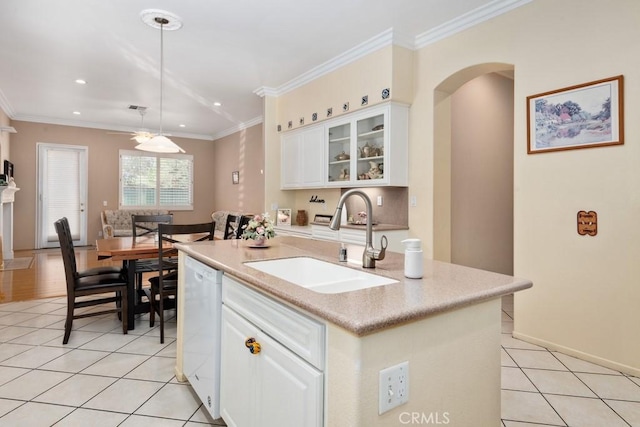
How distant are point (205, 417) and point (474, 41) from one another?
3534 mm

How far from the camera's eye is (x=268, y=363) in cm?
134

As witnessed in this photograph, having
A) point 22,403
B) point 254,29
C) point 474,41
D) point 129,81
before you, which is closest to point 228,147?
point 129,81

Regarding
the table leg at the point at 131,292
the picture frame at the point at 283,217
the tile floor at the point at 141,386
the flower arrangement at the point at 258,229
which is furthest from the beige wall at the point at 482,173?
the table leg at the point at 131,292

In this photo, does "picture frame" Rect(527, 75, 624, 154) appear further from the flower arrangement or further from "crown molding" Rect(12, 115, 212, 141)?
"crown molding" Rect(12, 115, 212, 141)

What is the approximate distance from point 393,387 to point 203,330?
1.23 m

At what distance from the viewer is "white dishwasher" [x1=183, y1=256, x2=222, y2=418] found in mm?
1803

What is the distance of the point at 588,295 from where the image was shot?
2.64 m

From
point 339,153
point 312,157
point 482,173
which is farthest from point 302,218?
point 482,173

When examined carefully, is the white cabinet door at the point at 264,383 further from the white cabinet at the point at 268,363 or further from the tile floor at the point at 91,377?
the tile floor at the point at 91,377

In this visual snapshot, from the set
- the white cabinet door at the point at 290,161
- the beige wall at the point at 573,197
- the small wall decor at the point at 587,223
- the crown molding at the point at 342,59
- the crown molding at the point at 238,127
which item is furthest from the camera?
the crown molding at the point at 238,127

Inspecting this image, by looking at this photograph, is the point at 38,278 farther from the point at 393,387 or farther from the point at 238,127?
the point at 393,387

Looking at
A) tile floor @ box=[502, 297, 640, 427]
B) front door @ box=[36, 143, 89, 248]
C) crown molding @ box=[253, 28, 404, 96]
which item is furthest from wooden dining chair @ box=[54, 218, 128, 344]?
front door @ box=[36, 143, 89, 248]

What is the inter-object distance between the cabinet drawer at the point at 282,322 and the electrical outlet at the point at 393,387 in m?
0.18

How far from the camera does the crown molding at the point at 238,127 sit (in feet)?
24.3
